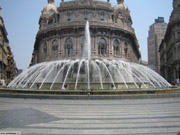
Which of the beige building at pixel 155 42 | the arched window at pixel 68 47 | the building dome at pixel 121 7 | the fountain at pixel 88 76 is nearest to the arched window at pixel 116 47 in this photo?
the fountain at pixel 88 76

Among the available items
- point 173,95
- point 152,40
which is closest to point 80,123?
point 173,95

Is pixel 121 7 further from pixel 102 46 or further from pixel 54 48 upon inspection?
pixel 54 48

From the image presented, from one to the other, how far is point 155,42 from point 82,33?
94910 mm

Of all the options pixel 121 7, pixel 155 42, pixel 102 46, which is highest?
pixel 155 42

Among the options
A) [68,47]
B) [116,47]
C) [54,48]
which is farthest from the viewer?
[54,48]

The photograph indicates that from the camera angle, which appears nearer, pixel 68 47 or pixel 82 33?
pixel 82 33

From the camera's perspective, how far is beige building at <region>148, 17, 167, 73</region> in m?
118

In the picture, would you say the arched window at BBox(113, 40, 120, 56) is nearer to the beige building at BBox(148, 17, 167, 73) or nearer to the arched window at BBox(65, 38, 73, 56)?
the arched window at BBox(65, 38, 73, 56)

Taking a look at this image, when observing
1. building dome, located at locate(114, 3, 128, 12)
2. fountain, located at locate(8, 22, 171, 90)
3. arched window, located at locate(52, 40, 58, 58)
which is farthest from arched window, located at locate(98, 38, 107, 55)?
building dome, located at locate(114, 3, 128, 12)

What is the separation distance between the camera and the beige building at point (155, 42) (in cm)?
11788

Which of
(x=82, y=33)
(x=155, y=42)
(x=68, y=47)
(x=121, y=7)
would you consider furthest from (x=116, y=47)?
(x=155, y=42)

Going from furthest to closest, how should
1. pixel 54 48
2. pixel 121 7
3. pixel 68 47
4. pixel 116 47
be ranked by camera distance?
1. pixel 121 7
2. pixel 54 48
3. pixel 116 47
4. pixel 68 47

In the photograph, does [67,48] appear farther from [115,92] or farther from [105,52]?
[115,92]

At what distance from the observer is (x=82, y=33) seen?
3750 centimetres
